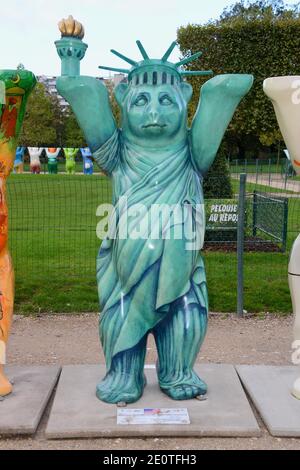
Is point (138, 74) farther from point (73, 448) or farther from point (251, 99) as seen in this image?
point (251, 99)

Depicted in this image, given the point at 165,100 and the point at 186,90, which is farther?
the point at 186,90

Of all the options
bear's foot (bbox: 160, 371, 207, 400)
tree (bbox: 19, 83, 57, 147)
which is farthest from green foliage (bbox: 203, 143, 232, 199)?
tree (bbox: 19, 83, 57, 147)

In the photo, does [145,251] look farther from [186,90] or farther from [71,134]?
[71,134]

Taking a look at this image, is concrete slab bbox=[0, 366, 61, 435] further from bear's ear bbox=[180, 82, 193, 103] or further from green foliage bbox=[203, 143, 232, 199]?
green foliage bbox=[203, 143, 232, 199]

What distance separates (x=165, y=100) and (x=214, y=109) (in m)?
0.30

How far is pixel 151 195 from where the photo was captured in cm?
317

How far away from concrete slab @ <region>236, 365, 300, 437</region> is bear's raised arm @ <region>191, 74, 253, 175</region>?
5.30 ft

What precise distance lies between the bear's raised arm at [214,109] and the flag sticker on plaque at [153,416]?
156cm

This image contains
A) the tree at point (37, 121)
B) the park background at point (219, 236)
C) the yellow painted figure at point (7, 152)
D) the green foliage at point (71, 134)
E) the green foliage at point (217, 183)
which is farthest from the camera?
the green foliage at point (71, 134)

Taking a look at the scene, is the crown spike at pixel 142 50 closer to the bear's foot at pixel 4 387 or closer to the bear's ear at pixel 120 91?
the bear's ear at pixel 120 91

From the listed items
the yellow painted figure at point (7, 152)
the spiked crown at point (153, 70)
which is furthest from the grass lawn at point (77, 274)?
the spiked crown at point (153, 70)

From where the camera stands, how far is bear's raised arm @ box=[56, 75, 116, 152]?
3186mm

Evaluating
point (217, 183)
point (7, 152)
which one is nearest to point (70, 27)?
point (7, 152)

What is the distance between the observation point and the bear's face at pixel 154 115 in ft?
10.3
